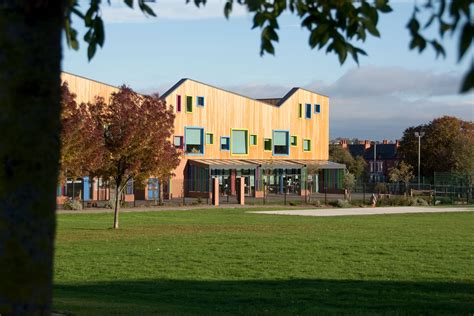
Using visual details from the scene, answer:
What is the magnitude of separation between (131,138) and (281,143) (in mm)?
49853

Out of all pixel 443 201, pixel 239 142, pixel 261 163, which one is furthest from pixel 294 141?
pixel 443 201

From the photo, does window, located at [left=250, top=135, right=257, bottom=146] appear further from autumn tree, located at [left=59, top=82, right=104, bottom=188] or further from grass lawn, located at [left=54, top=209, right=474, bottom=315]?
autumn tree, located at [left=59, top=82, right=104, bottom=188]

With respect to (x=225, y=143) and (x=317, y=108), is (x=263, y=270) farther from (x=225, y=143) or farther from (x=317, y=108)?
(x=317, y=108)

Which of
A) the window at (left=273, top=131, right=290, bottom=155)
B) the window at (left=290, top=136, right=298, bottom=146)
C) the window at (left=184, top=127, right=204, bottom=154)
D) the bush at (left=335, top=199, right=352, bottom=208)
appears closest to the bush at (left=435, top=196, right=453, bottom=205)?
the bush at (left=335, top=199, right=352, bottom=208)

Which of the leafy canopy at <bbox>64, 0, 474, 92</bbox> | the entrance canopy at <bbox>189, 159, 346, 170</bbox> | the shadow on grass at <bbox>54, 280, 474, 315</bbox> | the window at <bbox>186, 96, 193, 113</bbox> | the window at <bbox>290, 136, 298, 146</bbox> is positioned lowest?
the shadow on grass at <bbox>54, 280, 474, 315</bbox>

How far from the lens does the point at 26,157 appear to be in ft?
13.4

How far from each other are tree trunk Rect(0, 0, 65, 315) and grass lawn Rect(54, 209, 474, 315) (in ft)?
27.3

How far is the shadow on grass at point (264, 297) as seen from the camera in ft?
44.5

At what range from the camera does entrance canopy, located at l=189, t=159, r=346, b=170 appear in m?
74.7

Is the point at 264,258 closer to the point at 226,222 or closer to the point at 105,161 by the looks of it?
the point at 105,161

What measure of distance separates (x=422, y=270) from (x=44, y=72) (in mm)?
16773

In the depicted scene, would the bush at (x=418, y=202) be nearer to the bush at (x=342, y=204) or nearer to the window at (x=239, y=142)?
the bush at (x=342, y=204)

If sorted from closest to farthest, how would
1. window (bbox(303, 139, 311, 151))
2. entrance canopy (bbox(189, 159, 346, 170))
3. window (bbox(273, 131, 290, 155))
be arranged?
entrance canopy (bbox(189, 159, 346, 170)), window (bbox(273, 131, 290, 155)), window (bbox(303, 139, 311, 151))

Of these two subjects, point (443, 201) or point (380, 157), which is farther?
point (380, 157)
